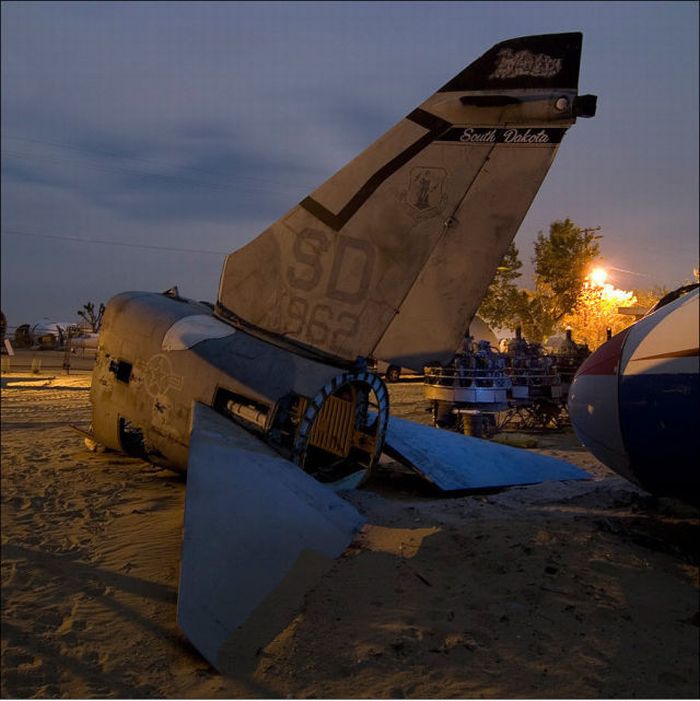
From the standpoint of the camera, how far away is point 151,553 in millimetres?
5836

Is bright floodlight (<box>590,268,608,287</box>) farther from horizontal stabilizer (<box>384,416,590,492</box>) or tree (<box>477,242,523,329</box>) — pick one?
horizontal stabilizer (<box>384,416,590,492</box>)

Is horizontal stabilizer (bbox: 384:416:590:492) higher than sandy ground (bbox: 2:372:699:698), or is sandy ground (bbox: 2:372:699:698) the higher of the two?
horizontal stabilizer (bbox: 384:416:590:492)

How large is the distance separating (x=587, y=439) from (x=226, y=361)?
14.9 feet

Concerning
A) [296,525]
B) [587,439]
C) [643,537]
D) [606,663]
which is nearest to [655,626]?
[606,663]

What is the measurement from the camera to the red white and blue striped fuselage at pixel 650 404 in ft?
14.7

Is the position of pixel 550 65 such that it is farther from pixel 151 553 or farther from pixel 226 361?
pixel 151 553

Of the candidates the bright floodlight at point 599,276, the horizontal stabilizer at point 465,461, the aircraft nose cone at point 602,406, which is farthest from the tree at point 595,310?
the aircraft nose cone at point 602,406

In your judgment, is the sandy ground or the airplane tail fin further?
the airplane tail fin

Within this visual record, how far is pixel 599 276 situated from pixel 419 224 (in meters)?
32.4

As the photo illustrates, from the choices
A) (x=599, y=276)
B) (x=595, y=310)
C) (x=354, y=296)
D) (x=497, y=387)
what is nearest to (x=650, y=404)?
(x=354, y=296)

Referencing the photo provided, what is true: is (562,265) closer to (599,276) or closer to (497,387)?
(599,276)

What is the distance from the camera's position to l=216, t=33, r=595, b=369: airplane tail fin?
6.43 metres

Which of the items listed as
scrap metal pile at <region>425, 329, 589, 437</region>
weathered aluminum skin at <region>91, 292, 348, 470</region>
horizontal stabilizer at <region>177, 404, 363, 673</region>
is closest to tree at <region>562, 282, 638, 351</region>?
scrap metal pile at <region>425, 329, 589, 437</region>

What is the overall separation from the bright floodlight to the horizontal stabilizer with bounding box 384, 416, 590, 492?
29.6 meters
